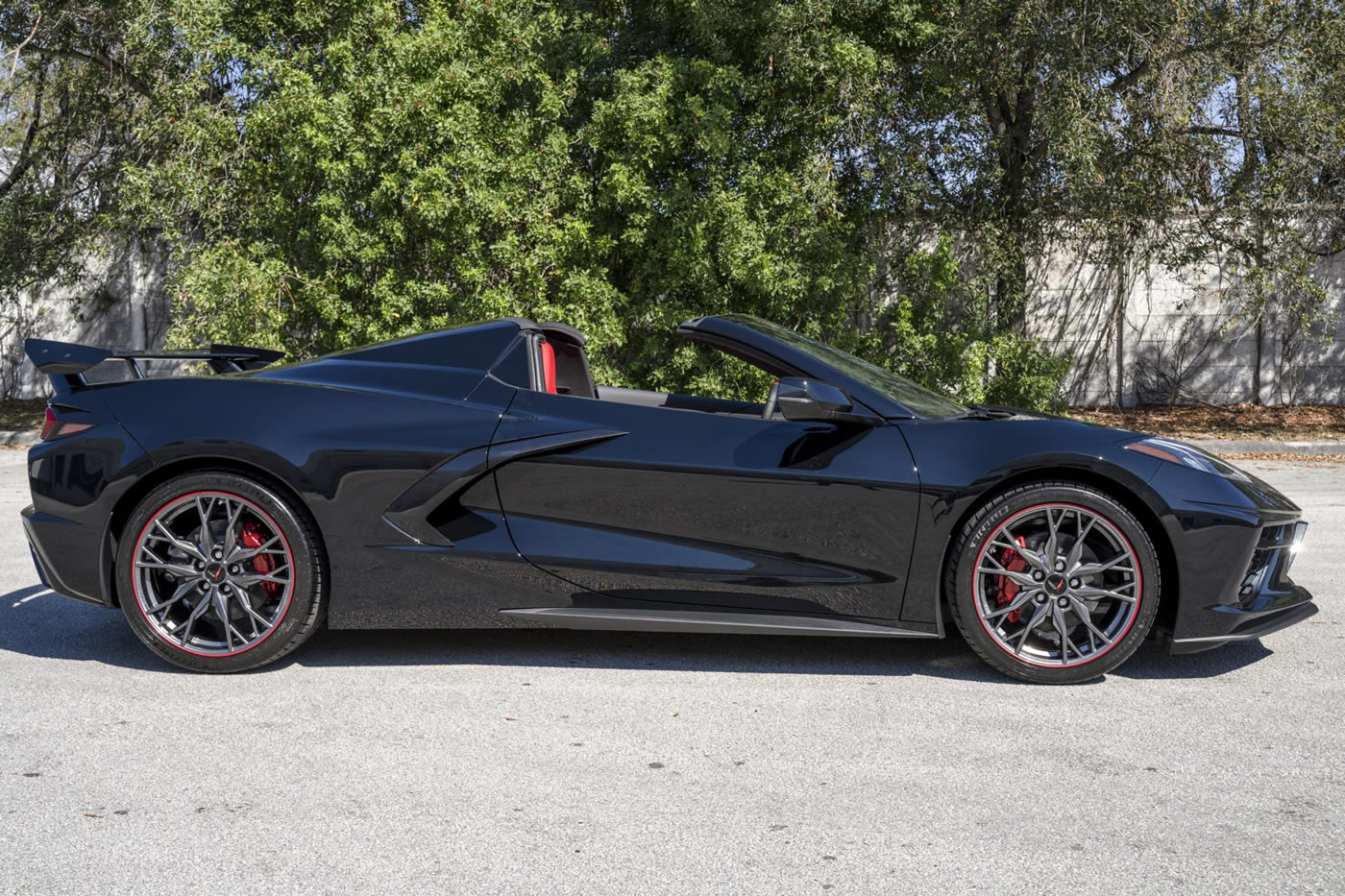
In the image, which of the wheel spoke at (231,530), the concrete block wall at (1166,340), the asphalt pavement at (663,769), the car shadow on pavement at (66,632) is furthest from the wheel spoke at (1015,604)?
the concrete block wall at (1166,340)

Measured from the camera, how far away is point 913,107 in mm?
12711

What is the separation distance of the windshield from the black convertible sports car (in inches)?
1.5

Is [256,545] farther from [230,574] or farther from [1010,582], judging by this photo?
[1010,582]

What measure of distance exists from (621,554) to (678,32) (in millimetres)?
9867

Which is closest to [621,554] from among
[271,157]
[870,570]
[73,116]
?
[870,570]

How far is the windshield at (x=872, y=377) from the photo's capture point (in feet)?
14.2

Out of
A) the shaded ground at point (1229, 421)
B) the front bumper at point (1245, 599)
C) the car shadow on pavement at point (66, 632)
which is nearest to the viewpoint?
the front bumper at point (1245, 599)

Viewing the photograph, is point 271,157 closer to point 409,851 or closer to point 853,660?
point 853,660

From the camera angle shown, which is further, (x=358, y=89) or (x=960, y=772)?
(x=358, y=89)

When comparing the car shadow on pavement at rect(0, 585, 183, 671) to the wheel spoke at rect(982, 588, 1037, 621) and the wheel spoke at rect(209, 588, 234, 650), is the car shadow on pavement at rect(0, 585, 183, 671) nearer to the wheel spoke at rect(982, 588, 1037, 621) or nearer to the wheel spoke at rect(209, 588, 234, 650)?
the wheel spoke at rect(209, 588, 234, 650)

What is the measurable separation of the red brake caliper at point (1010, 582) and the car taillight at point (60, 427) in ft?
11.2

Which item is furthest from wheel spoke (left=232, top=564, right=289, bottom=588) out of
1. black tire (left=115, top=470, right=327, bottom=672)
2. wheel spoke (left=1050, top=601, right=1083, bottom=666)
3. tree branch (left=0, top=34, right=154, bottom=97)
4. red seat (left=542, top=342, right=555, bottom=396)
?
tree branch (left=0, top=34, right=154, bottom=97)

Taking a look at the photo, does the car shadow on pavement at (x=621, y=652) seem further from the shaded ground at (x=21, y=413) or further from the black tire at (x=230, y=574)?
the shaded ground at (x=21, y=413)

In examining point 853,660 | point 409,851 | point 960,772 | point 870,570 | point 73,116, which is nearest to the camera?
point 409,851
